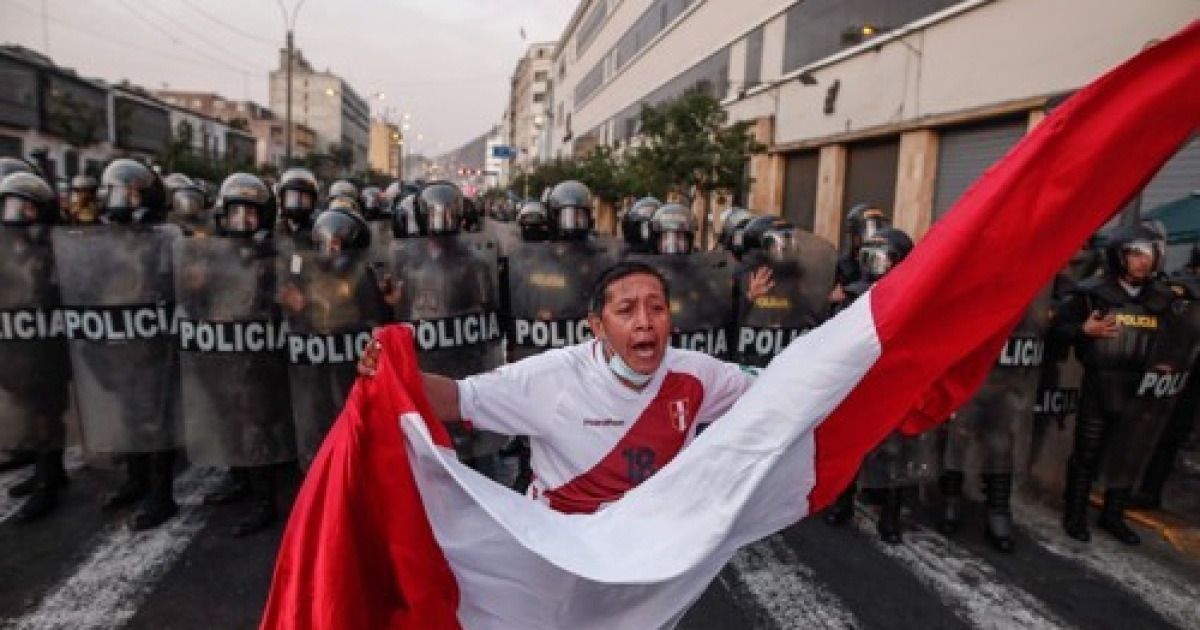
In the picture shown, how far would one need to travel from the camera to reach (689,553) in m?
2.33

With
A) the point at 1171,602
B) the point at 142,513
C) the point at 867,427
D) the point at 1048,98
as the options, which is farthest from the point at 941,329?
the point at 1048,98

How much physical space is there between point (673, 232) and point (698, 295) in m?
0.57

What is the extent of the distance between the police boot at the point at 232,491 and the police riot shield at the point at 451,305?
5.87 ft

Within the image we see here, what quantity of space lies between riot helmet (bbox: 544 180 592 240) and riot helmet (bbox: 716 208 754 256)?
1718mm

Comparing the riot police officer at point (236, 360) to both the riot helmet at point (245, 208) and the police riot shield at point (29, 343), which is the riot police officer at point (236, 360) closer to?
the riot helmet at point (245, 208)

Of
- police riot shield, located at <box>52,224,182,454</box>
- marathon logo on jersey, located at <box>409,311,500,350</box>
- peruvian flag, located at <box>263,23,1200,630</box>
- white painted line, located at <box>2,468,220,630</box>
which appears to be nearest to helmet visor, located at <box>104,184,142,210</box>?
police riot shield, located at <box>52,224,182,454</box>

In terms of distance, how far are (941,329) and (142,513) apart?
16.3 feet

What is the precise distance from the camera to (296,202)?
23.0ft

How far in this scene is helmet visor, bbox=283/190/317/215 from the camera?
700 cm

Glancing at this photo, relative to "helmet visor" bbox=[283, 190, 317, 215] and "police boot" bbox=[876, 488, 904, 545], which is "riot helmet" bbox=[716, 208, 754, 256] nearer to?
"police boot" bbox=[876, 488, 904, 545]

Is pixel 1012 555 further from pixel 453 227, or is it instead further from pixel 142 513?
pixel 142 513

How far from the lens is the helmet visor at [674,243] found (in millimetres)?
6133

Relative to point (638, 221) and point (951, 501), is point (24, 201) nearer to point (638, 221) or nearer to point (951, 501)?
point (638, 221)

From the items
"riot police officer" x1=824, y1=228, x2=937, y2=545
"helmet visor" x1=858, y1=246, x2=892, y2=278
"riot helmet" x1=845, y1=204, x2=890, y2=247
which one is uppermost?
"riot helmet" x1=845, y1=204, x2=890, y2=247
